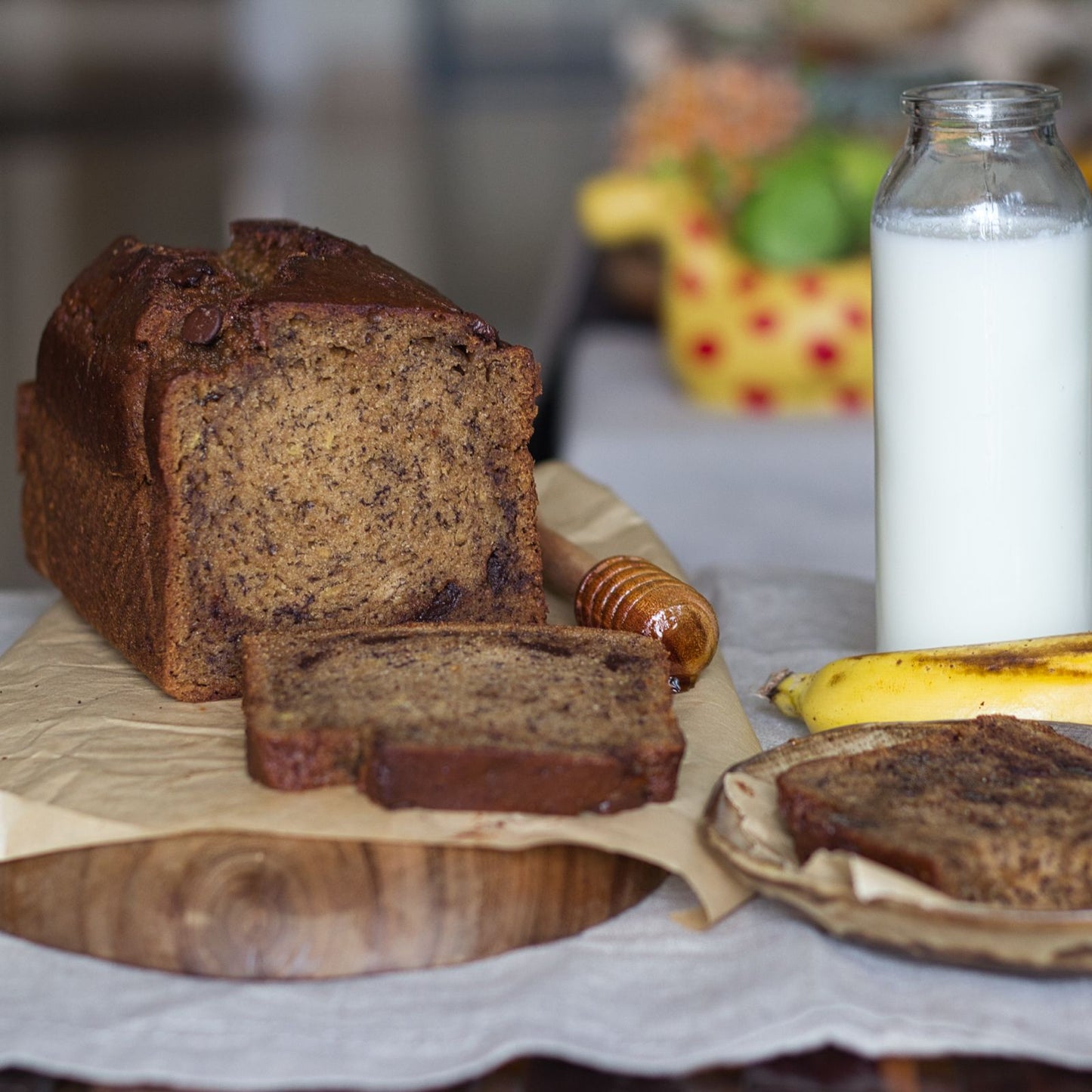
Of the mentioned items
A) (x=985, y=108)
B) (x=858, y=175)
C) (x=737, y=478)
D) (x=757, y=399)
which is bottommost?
(x=737, y=478)

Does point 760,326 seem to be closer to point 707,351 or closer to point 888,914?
point 707,351

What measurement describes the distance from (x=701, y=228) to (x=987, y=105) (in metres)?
1.43

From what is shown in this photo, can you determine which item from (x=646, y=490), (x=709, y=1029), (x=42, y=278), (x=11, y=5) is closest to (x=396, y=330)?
(x=709, y=1029)

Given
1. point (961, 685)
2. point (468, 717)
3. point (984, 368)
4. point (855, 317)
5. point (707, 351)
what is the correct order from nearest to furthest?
point (468, 717) → point (961, 685) → point (984, 368) → point (855, 317) → point (707, 351)

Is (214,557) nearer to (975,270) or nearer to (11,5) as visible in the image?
(975,270)

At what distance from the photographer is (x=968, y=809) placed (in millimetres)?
1244

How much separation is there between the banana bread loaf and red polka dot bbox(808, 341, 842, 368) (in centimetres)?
127

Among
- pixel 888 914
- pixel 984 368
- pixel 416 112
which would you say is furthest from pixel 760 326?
pixel 416 112

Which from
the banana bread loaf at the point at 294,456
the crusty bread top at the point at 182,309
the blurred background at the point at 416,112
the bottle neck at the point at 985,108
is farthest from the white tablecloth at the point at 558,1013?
the blurred background at the point at 416,112

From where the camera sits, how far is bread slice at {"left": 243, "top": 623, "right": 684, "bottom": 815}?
4.25 ft

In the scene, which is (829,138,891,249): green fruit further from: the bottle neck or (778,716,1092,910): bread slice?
(778,716,1092,910): bread slice

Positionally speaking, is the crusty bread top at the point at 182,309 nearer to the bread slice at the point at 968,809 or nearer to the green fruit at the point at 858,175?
the bread slice at the point at 968,809

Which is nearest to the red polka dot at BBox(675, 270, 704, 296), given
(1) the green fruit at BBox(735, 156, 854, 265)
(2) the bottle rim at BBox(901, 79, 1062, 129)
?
(1) the green fruit at BBox(735, 156, 854, 265)

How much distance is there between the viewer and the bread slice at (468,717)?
1.30m
